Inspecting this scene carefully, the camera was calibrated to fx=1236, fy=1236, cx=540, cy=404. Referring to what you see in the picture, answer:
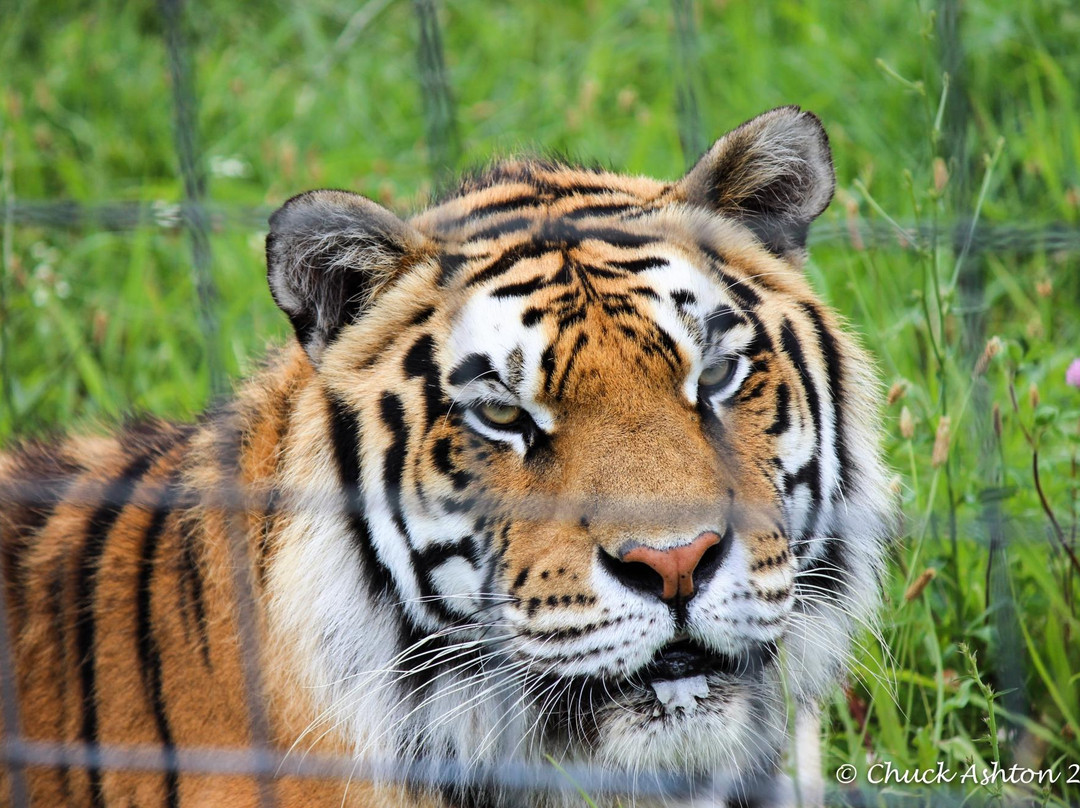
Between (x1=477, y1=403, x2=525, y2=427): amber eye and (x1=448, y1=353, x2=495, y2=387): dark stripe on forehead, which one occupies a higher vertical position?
(x1=448, y1=353, x2=495, y2=387): dark stripe on forehead

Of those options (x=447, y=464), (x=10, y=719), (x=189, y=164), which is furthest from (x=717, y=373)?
(x=10, y=719)

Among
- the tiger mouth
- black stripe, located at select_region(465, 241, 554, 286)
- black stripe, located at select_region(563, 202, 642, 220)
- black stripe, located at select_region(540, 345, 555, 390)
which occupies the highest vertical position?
black stripe, located at select_region(563, 202, 642, 220)

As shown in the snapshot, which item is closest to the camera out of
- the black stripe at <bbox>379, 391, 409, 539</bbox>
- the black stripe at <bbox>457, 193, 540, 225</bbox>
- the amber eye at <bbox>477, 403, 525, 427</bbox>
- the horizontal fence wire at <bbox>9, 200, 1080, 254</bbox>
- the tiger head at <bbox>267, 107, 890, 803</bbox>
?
the horizontal fence wire at <bbox>9, 200, 1080, 254</bbox>

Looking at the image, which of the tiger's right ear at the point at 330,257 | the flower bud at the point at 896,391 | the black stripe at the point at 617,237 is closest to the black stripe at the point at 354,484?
the tiger's right ear at the point at 330,257

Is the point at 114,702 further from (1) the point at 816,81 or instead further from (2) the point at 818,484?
(1) the point at 816,81

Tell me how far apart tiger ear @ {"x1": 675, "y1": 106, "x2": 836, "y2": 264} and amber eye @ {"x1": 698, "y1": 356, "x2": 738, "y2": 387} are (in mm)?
294

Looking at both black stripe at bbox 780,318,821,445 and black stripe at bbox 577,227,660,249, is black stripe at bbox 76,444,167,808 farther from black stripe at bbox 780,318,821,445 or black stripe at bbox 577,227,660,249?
black stripe at bbox 780,318,821,445

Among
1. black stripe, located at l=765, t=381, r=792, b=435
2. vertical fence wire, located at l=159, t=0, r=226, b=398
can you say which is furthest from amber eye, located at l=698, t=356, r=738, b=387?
vertical fence wire, located at l=159, t=0, r=226, b=398

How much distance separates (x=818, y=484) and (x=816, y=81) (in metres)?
2.71

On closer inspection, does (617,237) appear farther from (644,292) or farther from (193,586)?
(193,586)

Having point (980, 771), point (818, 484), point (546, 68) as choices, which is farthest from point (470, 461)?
point (546, 68)

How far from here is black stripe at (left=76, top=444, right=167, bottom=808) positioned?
2168 mm

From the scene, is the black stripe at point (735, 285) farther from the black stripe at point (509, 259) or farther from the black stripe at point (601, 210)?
the black stripe at point (509, 259)

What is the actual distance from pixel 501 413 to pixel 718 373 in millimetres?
337
